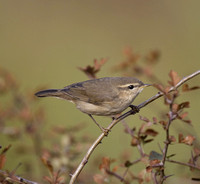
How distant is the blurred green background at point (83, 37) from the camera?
30.9ft

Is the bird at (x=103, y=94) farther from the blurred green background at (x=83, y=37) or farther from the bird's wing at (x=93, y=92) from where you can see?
the blurred green background at (x=83, y=37)

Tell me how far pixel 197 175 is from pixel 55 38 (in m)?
9.97

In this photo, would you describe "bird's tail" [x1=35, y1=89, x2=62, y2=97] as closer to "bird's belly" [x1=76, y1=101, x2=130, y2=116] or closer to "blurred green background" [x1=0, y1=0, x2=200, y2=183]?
"bird's belly" [x1=76, y1=101, x2=130, y2=116]

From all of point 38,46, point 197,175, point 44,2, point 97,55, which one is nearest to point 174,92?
point 197,175

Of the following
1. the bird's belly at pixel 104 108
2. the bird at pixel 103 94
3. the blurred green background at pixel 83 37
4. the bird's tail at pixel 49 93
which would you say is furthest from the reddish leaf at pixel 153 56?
the blurred green background at pixel 83 37

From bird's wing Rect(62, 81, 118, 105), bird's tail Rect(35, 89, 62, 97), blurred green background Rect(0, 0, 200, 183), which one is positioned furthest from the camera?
blurred green background Rect(0, 0, 200, 183)

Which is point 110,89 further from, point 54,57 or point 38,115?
point 54,57

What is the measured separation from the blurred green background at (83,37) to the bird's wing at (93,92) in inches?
141

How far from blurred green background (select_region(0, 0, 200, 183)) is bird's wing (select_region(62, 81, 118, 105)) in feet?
11.8

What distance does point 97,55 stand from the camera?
10484mm

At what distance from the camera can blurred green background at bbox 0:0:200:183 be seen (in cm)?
942

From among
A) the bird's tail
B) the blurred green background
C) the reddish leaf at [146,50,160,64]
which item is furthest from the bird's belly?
the blurred green background

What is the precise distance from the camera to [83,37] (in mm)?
12188

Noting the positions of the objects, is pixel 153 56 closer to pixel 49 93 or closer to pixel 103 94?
pixel 103 94
